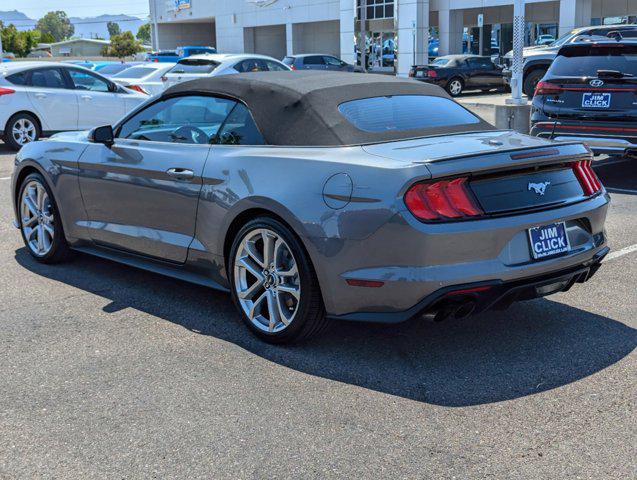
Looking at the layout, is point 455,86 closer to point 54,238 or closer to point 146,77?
point 146,77

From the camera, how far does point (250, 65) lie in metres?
19.9

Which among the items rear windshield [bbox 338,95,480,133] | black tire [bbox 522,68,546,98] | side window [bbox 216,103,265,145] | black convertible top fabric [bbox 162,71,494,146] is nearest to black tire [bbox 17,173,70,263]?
black convertible top fabric [bbox 162,71,494,146]

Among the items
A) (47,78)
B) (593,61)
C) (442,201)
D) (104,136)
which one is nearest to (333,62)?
(47,78)

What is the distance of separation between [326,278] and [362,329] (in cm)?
79

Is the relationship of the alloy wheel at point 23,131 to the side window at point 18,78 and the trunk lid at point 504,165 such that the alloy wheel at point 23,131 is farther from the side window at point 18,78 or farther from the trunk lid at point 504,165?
the trunk lid at point 504,165

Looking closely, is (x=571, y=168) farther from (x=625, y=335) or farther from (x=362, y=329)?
(x=362, y=329)

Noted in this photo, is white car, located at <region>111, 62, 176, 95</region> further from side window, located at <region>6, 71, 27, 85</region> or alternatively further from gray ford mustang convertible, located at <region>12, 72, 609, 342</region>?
gray ford mustang convertible, located at <region>12, 72, 609, 342</region>

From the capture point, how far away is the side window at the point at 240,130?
497cm

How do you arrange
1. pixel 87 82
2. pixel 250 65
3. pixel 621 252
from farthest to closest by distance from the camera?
pixel 250 65 → pixel 87 82 → pixel 621 252

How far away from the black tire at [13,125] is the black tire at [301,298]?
35.7 ft

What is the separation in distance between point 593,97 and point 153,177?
605 cm

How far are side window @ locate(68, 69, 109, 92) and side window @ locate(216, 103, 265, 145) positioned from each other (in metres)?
10.8

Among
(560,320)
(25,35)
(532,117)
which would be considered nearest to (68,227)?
(560,320)

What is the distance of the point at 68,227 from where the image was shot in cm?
627
